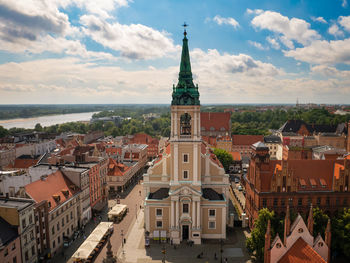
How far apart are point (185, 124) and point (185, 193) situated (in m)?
11.6

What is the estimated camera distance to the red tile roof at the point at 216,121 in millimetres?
143000

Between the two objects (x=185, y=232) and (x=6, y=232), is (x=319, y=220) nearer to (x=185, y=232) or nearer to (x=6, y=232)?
(x=185, y=232)

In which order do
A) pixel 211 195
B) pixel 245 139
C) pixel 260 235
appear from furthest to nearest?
pixel 245 139 < pixel 211 195 < pixel 260 235

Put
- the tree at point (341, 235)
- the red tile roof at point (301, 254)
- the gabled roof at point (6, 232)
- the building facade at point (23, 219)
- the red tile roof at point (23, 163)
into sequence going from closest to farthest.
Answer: the red tile roof at point (301, 254) → the gabled roof at point (6, 232) → the building facade at point (23, 219) → the tree at point (341, 235) → the red tile roof at point (23, 163)

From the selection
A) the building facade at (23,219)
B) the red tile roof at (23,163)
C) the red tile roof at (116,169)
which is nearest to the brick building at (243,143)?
the red tile roof at (116,169)

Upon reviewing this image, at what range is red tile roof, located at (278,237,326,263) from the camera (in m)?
29.6

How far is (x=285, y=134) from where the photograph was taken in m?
120

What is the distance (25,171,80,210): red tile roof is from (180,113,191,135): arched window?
2297 centimetres

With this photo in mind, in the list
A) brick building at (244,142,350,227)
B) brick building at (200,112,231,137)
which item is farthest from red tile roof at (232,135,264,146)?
brick building at (244,142,350,227)

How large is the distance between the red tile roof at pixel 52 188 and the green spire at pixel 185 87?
24557mm

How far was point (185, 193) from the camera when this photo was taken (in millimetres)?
45781

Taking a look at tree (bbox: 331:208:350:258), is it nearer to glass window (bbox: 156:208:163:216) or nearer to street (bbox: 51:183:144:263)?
glass window (bbox: 156:208:163:216)

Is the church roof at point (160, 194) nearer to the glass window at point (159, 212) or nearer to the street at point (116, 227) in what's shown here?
the glass window at point (159, 212)

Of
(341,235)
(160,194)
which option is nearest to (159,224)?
(160,194)
